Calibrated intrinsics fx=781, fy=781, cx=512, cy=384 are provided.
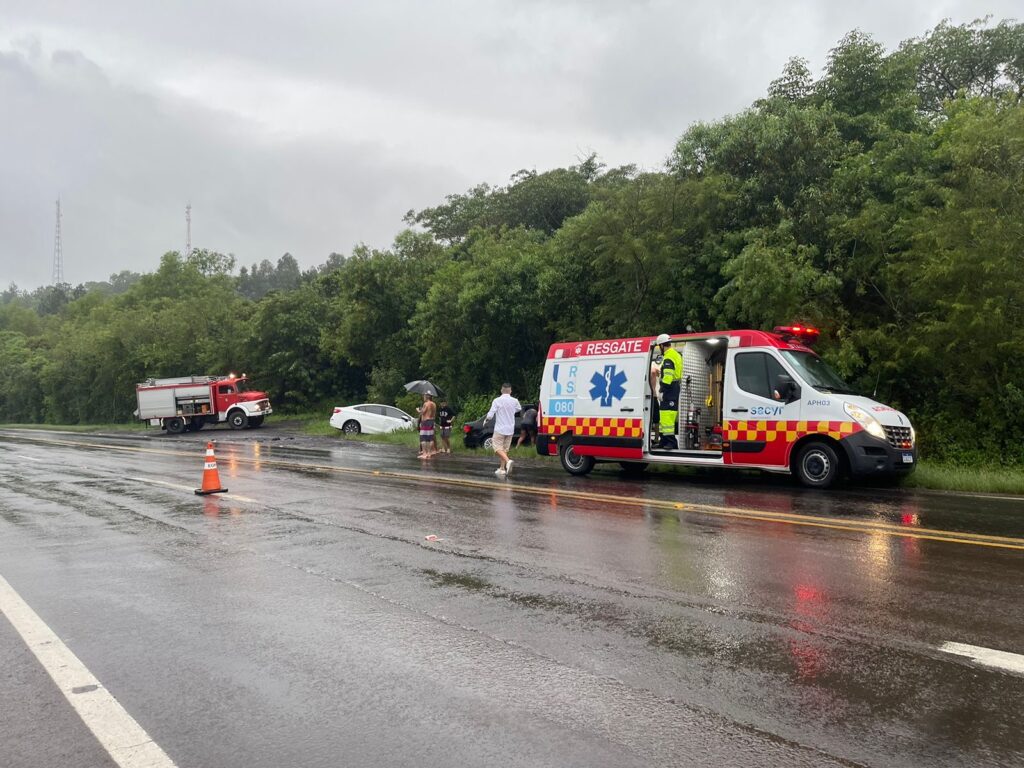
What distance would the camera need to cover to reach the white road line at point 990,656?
4.17 metres

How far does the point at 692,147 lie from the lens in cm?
2170

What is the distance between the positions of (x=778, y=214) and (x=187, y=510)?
15.4m

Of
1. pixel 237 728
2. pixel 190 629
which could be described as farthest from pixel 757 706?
pixel 190 629

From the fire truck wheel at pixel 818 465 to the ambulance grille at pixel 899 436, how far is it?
807 millimetres

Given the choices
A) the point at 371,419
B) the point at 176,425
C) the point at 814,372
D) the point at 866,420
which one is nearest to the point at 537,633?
the point at 866,420

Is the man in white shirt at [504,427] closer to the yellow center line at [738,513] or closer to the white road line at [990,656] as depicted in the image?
the yellow center line at [738,513]

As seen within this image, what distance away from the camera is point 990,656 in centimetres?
433

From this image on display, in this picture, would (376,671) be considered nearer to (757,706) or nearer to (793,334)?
(757,706)

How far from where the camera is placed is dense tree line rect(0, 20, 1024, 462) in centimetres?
1449

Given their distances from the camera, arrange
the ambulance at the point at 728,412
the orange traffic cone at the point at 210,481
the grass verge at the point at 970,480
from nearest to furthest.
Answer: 1. the grass verge at the point at 970,480
2. the ambulance at the point at 728,412
3. the orange traffic cone at the point at 210,481

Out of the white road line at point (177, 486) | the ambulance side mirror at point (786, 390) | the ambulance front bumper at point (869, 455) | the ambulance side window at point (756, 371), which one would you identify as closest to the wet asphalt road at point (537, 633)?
the ambulance front bumper at point (869, 455)

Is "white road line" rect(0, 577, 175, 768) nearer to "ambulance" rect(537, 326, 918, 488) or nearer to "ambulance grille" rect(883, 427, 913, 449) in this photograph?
"ambulance" rect(537, 326, 918, 488)

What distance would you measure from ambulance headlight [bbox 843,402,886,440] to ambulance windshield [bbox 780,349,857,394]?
562 mm

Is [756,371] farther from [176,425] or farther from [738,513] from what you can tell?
[176,425]
